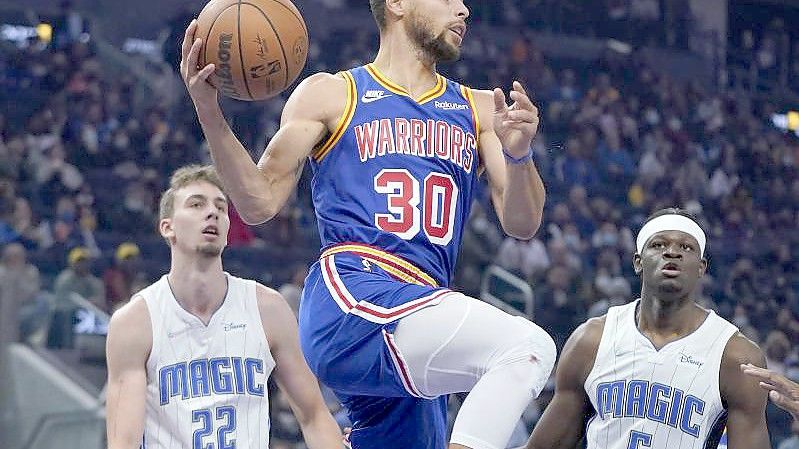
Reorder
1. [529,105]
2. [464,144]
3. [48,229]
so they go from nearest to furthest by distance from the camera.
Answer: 1. [529,105]
2. [464,144]
3. [48,229]

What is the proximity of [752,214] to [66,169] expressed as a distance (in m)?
9.83

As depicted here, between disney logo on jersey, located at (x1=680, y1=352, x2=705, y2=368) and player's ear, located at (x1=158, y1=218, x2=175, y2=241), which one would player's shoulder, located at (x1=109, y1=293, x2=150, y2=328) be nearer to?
player's ear, located at (x1=158, y1=218, x2=175, y2=241)

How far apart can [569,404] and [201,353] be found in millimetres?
1567

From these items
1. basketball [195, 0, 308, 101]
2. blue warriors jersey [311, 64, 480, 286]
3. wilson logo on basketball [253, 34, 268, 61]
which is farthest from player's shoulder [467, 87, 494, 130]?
wilson logo on basketball [253, 34, 268, 61]

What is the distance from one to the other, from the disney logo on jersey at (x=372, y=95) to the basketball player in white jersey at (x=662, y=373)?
1.52 meters

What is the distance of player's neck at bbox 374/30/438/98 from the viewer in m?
4.43

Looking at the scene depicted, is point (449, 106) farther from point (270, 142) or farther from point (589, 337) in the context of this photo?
point (589, 337)

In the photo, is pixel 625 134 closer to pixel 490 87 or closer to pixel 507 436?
pixel 490 87

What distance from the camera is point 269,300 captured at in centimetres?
564

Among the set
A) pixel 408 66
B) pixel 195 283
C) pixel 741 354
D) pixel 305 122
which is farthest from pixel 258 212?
pixel 741 354

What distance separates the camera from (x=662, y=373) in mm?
5133

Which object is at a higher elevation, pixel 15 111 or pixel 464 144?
pixel 15 111

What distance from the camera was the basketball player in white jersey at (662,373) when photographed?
5.02m

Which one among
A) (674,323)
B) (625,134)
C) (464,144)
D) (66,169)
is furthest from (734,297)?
(464,144)
